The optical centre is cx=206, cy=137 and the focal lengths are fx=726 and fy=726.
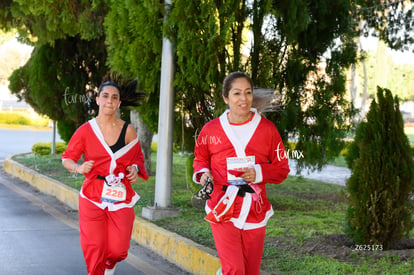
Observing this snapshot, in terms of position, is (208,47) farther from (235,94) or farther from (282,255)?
(235,94)

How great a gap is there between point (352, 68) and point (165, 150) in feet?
11.8

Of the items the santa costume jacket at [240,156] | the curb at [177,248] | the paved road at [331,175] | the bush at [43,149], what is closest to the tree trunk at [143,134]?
the paved road at [331,175]

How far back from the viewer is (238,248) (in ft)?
15.8

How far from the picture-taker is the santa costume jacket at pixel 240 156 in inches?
190

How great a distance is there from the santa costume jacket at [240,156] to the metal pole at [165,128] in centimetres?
491

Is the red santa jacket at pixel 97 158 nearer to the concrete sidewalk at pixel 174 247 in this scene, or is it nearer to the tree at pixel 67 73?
the concrete sidewalk at pixel 174 247

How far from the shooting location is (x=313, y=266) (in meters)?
6.50

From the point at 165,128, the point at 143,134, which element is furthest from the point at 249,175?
the point at 143,134

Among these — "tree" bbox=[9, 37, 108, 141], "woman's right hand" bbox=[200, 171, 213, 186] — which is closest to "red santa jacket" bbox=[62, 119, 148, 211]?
"woman's right hand" bbox=[200, 171, 213, 186]

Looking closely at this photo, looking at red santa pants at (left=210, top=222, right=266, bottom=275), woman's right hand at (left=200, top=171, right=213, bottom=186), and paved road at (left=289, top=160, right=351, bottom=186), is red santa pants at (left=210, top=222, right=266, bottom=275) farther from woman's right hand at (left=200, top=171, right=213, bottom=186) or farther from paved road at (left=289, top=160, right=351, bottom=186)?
paved road at (left=289, top=160, right=351, bottom=186)

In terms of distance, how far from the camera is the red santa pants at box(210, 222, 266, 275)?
4.76 metres

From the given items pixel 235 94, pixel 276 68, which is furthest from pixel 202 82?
pixel 235 94

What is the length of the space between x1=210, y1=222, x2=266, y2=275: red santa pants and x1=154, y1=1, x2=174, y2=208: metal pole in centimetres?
504

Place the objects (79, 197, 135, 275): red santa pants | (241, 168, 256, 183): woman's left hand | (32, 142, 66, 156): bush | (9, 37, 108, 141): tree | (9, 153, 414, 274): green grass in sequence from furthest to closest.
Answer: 1. (32, 142, 66, 156): bush
2. (9, 37, 108, 141): tree
3. (9, 153, 414, 274): green grass
4. (79, 197, 135, 275): red santa pants
5. (241, 168, 256, 183): woman's left hand
